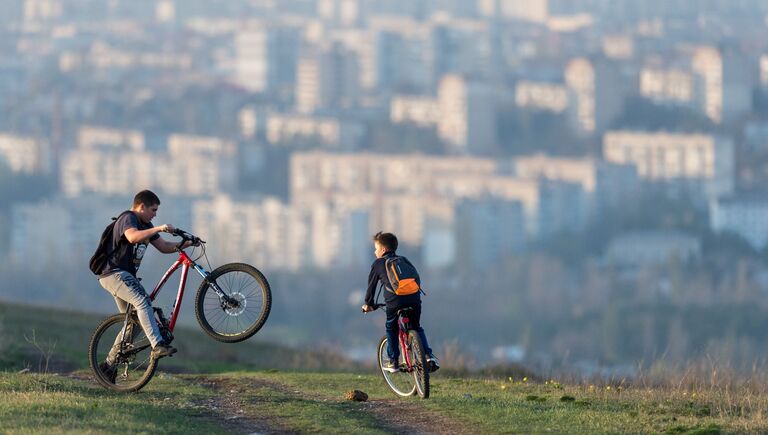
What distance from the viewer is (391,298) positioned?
1063 cm

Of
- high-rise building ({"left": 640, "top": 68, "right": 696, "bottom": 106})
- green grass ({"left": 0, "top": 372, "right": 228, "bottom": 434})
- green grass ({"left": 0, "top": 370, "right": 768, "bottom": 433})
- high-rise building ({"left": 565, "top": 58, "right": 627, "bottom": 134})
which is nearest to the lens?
green grass ({"left": 0, "top": 372, "right": 228, "bottom": 434})

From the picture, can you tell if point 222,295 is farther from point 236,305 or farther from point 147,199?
point 147,199

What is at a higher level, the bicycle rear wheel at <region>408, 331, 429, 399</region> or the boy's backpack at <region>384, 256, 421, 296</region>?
the boy's backpack at <region>384, 256, 421, 296</region>

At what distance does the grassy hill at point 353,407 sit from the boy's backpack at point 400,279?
65cm

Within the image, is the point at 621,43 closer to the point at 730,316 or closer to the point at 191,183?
the point at 191,183

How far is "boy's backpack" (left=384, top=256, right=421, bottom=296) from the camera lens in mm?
10594

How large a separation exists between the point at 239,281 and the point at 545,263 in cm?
9137

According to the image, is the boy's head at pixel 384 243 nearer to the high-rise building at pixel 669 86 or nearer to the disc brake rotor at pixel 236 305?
the disc brake rotor at pixel 236 305

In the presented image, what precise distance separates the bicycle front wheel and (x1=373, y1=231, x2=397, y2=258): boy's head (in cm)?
68

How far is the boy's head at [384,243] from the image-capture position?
1070 cm

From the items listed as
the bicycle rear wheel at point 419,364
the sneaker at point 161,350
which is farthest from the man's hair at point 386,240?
the sneaker at point 161,350

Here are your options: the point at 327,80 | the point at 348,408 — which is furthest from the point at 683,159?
the point at 348,408

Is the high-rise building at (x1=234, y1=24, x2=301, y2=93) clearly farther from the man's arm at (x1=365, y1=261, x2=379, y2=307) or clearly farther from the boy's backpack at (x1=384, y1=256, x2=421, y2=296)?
the boy's backpack at (x1=384, y1=256, x2=421, y2=296)

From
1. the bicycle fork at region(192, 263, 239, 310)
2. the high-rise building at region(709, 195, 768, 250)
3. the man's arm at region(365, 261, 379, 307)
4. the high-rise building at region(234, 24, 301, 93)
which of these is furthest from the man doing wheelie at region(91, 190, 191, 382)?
the high-rise building at region(234, 24, 301, 93)
